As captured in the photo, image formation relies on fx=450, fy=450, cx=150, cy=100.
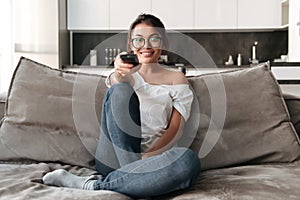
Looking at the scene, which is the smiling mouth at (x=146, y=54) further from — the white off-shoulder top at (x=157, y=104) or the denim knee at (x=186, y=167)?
the denim knee at (x=186, y=167)

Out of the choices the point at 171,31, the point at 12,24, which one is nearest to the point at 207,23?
the point at 171,31

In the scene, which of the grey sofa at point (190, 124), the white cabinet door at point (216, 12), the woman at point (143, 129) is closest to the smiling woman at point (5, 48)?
the white cabinet door at point (216, 12)

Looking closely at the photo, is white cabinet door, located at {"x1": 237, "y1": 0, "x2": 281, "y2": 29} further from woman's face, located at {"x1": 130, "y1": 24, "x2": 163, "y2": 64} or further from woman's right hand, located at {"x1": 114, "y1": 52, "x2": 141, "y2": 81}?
woman's right hand, located at {"x1": 114, "y1": 52, "x2": 141, "y2": 81}

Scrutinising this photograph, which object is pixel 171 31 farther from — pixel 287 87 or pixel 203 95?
pixel 203 95

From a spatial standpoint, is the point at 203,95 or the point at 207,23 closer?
the point at 203,95

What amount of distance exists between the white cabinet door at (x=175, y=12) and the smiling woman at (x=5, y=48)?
1.58 meters

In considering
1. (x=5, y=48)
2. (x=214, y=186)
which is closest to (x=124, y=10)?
(x=5, y=48)

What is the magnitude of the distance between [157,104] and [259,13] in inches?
136

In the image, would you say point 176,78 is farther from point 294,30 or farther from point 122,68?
point 294,30

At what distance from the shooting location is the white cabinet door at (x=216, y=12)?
16.3ft

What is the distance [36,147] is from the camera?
179 cm

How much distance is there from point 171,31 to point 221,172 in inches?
138

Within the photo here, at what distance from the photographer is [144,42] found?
193 cm

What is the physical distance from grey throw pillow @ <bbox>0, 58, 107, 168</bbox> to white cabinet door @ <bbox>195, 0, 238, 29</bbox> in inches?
128
